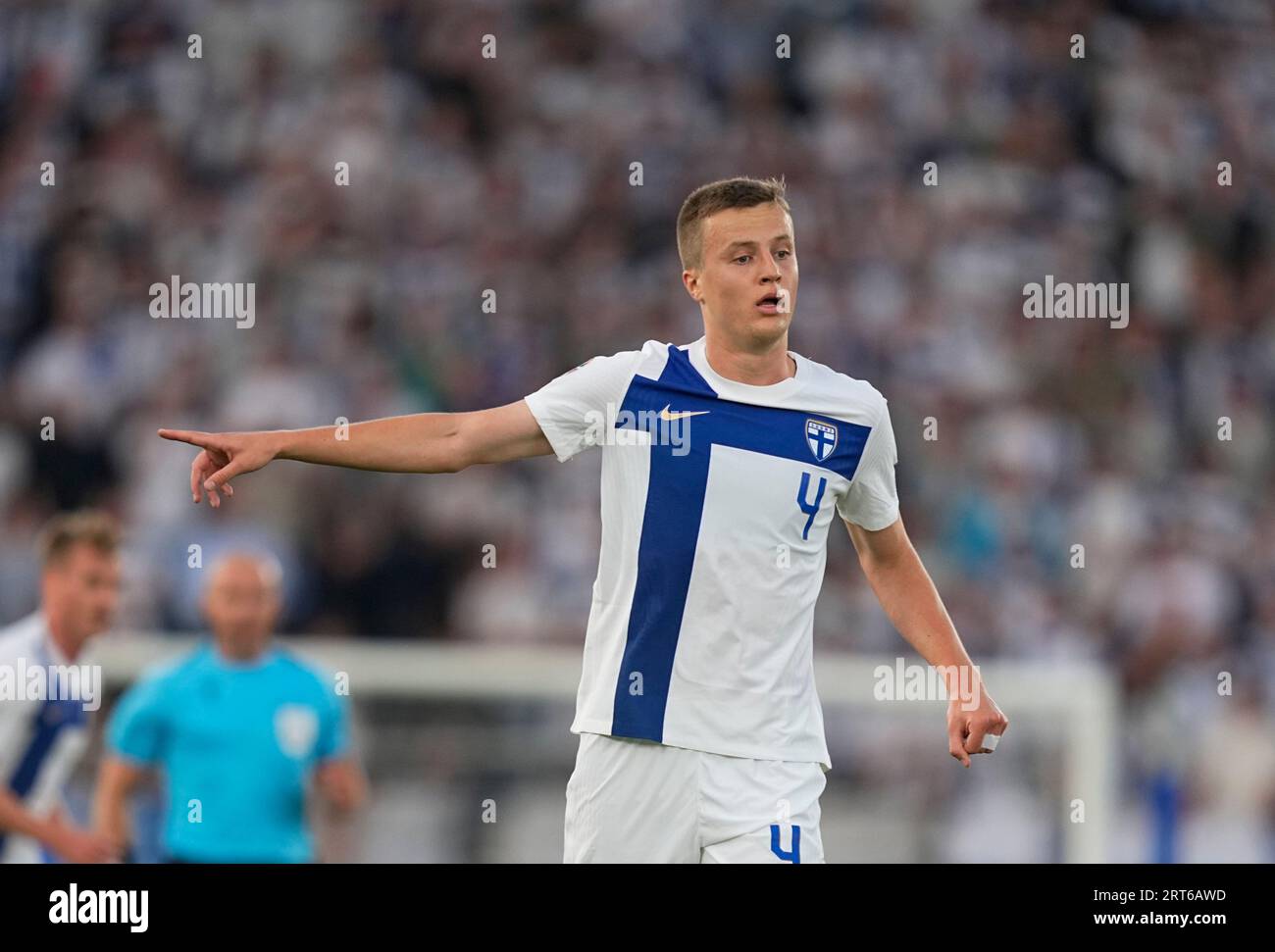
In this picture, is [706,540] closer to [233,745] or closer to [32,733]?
[233,745]

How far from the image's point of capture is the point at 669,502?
4.32m

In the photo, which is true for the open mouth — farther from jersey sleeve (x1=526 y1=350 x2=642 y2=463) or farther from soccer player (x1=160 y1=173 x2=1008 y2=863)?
jersey sleeve (x1=526 y1=350 x2=642 y2=463)

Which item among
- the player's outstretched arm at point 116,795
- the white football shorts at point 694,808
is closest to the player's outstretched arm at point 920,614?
the white football shorts at point 694,808

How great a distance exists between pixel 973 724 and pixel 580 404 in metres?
1.17

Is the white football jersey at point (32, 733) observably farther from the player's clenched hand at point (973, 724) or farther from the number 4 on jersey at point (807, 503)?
the player's clenched hand at point (973, 724)

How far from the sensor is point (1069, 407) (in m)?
10.3

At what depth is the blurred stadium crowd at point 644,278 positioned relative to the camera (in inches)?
365

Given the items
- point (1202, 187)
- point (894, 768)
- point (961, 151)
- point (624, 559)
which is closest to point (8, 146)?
point (961, 151)

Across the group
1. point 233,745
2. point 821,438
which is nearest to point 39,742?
point 233,745

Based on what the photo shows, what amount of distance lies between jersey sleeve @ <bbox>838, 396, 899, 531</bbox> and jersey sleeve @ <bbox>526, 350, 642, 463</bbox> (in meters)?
0.60

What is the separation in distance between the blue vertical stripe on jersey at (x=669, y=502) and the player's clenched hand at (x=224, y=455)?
2.75ft

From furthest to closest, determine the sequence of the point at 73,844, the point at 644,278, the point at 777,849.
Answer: the point at 644,278 → the point at 73,844 → the point at 777,849
